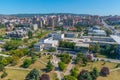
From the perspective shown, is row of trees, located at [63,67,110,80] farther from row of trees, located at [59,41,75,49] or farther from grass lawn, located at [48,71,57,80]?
row of trees, located at [59,41,75,49]

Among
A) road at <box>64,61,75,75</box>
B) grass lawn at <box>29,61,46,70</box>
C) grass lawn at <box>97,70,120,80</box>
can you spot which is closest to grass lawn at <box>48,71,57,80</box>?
road at <box>64,61,75,75</box>

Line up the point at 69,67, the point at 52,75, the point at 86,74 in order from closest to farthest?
1. the point at 86,74
2. the point at 52,75
3. the point at 69,67

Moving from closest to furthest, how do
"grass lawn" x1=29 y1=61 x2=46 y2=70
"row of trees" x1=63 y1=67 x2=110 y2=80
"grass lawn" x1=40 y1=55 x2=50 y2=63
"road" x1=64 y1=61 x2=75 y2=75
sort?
1. "row of trees" x1=63 y1=67 x2=110 y2=80
2. "road" x1=64 y1=61 x2=75 y2=75
3. "grass lawn" x1=29 y1=61 x2=46 y2=70
4. "grass lawn" x1=40 y1=55 x2=50 y2=63

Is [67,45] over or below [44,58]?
over

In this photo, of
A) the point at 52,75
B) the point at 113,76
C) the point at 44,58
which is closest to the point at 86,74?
the point at 113,76

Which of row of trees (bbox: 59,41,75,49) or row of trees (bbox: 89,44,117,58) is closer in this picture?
row of trees (bbox: 89,44,117,58)

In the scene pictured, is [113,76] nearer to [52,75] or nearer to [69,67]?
[69,67]

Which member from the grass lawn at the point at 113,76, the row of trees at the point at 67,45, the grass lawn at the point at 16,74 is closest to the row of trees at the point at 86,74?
the grass lawn at the point at 113,76

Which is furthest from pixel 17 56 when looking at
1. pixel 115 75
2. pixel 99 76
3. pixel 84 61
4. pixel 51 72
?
pixel 115 75

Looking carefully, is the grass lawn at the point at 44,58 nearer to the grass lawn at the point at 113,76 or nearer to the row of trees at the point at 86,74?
the row of trees at the point at 86,74

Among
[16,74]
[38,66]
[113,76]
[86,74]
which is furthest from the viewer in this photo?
[38,66]

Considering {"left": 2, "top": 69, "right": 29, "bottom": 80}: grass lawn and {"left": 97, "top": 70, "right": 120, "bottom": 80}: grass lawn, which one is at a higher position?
{"left": 97, "top": 70, "right": 120, "bottom": 80}: grass lawn
